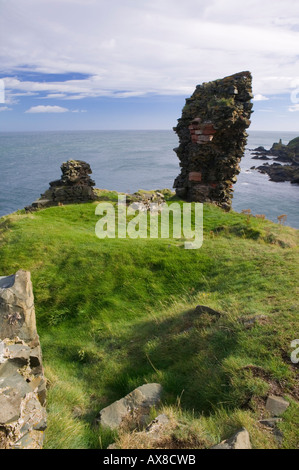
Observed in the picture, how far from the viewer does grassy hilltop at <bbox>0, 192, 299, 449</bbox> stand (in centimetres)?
474

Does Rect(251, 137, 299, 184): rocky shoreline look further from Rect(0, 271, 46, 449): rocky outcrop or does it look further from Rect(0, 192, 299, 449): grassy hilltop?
Rect(0, 271, 46, 449): rocky outcrop

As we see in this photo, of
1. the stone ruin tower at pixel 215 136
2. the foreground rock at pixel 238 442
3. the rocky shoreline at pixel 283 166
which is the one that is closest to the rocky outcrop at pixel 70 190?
the stone ruin tower at pixel 215 136

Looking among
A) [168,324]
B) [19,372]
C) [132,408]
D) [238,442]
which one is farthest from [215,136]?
[238,442]

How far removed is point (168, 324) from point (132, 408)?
3.06m

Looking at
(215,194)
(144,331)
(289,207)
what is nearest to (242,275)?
(144,331)

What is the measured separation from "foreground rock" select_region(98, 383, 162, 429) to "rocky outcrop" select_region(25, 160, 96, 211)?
1636 centimetres

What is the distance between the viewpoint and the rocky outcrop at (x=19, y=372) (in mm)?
3900

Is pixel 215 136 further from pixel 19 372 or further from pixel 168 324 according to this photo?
pixel 19 372

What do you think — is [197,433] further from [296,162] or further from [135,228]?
[296,162]

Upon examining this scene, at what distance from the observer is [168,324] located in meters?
8.21

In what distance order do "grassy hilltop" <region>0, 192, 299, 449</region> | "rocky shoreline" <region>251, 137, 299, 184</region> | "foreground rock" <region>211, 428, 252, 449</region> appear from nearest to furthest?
"foreground rock" <region>211, 428, 252, 449</region> → "grassy hilltop" <region>0, 192, 299, 449</region> → "rocky shoreline" <region>251, 137, 299, 184</region>

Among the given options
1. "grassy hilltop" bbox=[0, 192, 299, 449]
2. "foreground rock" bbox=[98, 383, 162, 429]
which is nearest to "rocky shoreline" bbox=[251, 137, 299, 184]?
"grassy hilltop" bbox=[0, 192, 299, 449]

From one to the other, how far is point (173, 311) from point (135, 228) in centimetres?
754
